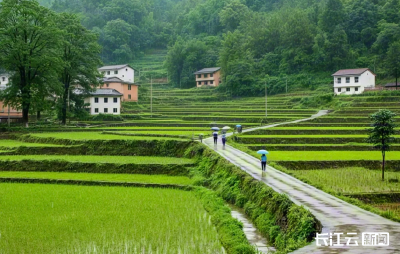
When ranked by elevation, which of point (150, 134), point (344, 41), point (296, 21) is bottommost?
point (150, 134)

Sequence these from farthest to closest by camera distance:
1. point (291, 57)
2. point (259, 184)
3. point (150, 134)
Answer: point (291, 57) → point (150, 134) → point (259, 184)

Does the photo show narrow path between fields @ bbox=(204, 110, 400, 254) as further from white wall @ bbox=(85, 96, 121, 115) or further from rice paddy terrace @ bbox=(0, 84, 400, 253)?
white wall @ bbox=(85, 96, 121, 115)

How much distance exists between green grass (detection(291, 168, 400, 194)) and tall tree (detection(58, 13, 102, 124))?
103ft

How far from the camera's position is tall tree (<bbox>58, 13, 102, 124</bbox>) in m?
46.0

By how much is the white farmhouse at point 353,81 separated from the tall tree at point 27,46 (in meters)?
41.6

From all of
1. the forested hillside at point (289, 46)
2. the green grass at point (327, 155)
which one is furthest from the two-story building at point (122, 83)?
the green grass at point (327, 155)

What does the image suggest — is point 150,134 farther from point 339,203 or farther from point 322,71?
point 322,71

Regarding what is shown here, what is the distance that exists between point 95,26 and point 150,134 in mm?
92818

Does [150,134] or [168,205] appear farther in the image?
[150,134]

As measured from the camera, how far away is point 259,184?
1625cm

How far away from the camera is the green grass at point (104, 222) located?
1174 centimetres

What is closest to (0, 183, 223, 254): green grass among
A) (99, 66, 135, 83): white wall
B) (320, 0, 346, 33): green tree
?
(99, 66, 135, 83): white wall

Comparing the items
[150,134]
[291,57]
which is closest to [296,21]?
[291,57]

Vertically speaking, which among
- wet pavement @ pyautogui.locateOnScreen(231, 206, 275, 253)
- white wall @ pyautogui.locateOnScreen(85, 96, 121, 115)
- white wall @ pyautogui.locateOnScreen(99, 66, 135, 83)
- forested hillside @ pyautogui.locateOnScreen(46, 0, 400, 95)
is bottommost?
wet pavement @ pyautogui.locateOnScreen(231, 206, 275, 253)
